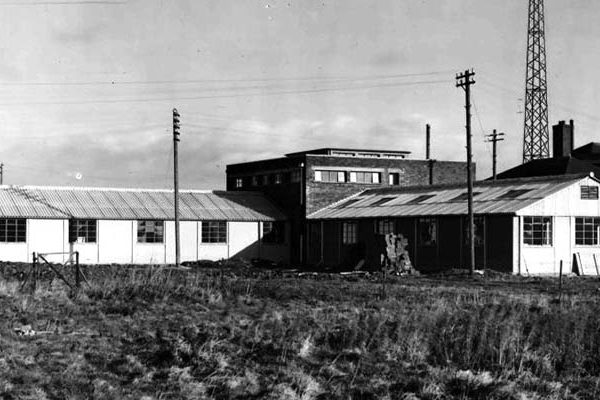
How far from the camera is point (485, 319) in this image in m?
18.7

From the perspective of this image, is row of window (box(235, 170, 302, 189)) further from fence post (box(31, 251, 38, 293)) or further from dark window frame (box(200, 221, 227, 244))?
fence post (box(31, 251, 38, 293))

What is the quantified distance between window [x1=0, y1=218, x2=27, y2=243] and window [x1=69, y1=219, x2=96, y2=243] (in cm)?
237

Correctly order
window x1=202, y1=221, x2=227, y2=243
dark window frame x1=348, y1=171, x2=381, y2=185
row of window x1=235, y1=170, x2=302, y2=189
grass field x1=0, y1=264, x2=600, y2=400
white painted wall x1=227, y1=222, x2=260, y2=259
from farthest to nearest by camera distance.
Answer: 1. dark window frame x1=348, y1=171, x2=381, y2=185
2. row of window x1=235, y1=170, x2=302, y2=189
3. white painted wall x1=227, y1=222, x2=260, y2=259
4. window x1=202, y1=221, x2=227, y2=243
5. grass field x1=0, y1=264, x2=600, y2=400

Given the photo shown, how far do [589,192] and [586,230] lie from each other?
1.70 meters

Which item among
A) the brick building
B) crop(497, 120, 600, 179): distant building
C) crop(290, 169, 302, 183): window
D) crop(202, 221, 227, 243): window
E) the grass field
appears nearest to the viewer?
the grass field

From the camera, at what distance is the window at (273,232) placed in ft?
167

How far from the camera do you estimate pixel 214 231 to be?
49156mm

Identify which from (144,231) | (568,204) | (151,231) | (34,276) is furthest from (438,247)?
(34,276)

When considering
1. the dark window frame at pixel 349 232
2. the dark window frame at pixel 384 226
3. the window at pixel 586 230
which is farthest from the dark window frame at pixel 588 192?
the dark window frame at pixel 349 232

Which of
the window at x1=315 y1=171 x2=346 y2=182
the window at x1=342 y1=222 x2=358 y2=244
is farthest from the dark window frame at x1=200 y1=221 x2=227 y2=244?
the window at x1=342 y1=222 x2=358 y2=244

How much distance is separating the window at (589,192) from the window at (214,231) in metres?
20.2

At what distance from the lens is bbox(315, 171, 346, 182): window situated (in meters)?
51.5

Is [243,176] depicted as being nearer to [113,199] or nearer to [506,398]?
[113,199]

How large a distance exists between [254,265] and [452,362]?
102 ft
